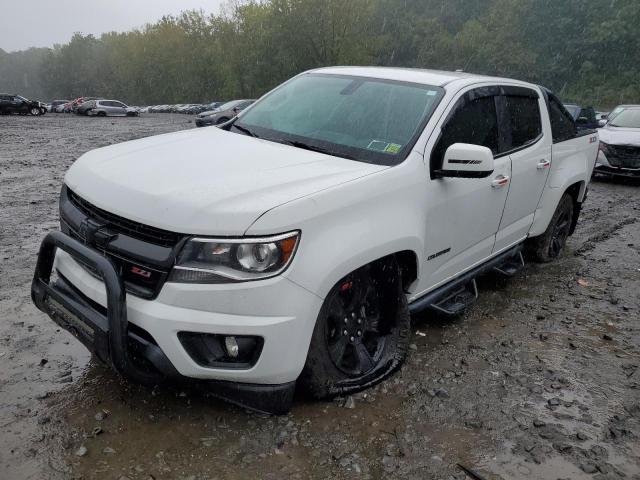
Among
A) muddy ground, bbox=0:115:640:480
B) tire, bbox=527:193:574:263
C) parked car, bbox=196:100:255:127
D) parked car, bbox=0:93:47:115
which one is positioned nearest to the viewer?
muddy ground, bbox=0:115:640:480

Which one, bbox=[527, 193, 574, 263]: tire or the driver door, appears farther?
bbox=[527, 193, 574, 263]: tire

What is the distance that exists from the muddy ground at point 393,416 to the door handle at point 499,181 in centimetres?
110

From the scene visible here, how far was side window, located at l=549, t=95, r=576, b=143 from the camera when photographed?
494cm

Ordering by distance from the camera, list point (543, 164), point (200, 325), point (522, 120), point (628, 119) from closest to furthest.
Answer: point (200, 325), point (522, 120), point (543, 164), point (628, 119)

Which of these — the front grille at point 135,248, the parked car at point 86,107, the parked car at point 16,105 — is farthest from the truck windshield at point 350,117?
the parked car at point 86,107

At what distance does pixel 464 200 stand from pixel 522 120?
131cm

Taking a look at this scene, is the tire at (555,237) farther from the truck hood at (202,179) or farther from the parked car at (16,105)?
the parked car at (16,105)

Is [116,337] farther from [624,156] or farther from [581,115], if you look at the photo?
[581,115]

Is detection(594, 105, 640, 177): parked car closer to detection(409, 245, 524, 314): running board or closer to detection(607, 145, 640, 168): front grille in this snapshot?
detection(607, 145, 640, 168): front grille

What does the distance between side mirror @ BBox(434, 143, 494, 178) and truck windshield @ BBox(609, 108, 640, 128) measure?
388 inches

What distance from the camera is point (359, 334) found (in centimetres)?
318

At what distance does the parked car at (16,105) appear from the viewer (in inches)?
1323

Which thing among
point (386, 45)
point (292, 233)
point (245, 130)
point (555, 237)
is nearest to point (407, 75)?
point (245, 130)

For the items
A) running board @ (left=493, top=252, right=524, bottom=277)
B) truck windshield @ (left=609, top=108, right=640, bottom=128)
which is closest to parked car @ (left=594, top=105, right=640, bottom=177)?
truck windshield @ (left=609, top=108, right=640, bottom=128)
